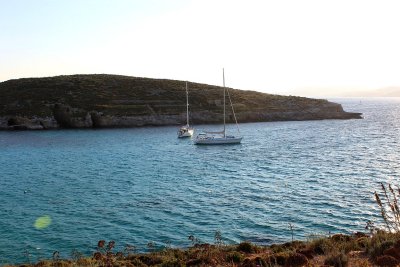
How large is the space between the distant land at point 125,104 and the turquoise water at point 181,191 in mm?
42023

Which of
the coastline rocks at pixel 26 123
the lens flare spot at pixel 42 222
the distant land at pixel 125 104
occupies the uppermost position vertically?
the distant land at pixel 125 104

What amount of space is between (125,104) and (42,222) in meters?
108

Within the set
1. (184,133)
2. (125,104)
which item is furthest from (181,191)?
(125,104)

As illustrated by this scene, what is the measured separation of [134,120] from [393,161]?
82.5m

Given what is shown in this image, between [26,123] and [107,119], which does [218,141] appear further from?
[26,123]

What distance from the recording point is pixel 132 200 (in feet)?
125

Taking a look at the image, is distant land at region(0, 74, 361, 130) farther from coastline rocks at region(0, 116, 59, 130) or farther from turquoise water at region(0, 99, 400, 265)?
turquoise water at region(0, 99, 400, 265)

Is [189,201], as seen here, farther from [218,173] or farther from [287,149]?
[287,149]

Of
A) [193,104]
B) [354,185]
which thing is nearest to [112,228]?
[354,185]

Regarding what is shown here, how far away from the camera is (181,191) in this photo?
42.0 meters

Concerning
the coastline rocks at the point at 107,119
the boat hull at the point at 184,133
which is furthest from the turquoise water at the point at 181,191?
the coastline rocks at the point at 107,119

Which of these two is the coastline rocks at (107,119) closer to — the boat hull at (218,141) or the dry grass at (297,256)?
the boat hull at (218,141)

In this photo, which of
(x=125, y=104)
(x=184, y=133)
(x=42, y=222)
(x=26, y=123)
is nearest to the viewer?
(x=42, y=222)

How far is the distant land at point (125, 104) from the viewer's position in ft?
406
